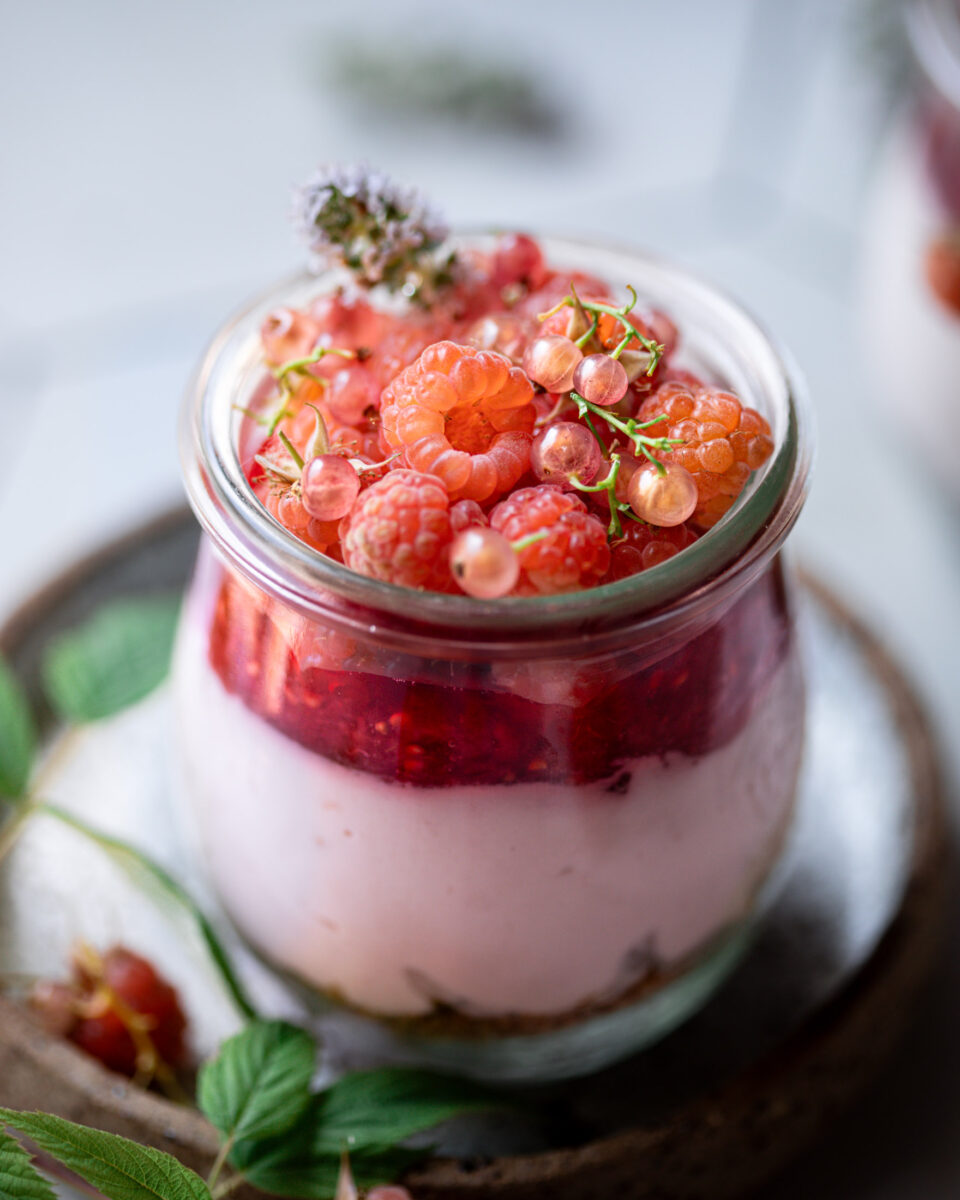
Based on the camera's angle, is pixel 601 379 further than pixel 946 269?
No

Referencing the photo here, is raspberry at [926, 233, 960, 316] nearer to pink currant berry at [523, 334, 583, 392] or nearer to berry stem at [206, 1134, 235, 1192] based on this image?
pink currant berry at [523, 334, 583, 392]

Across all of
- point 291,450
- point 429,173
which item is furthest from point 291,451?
point 429,173

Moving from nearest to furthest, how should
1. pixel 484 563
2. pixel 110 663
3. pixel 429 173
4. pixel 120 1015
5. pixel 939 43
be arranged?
pixel 484 563 → pixel 120 1015 → pixel 110 663 → pixel 939 43 → pixel 429 173

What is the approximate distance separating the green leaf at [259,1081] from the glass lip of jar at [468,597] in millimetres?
263

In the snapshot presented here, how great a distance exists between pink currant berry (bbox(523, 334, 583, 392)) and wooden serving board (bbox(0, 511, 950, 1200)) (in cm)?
42

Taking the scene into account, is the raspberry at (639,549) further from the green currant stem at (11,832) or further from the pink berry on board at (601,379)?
the green currant stem at (11,832)

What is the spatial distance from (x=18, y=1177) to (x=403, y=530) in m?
0.35

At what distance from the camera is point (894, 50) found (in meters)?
1.78

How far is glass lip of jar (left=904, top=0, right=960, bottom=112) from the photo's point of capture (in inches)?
41.8

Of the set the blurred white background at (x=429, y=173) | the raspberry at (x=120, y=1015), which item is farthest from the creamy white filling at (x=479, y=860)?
the blurred white background at (x=429, y=173)

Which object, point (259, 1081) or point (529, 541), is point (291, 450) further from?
point (259, 1081)

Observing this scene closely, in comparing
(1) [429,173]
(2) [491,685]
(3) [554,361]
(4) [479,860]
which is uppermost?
(3) [554,361]

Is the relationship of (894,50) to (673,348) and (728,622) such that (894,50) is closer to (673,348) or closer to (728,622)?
(673,348)

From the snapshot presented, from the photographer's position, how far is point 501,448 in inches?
23.2
